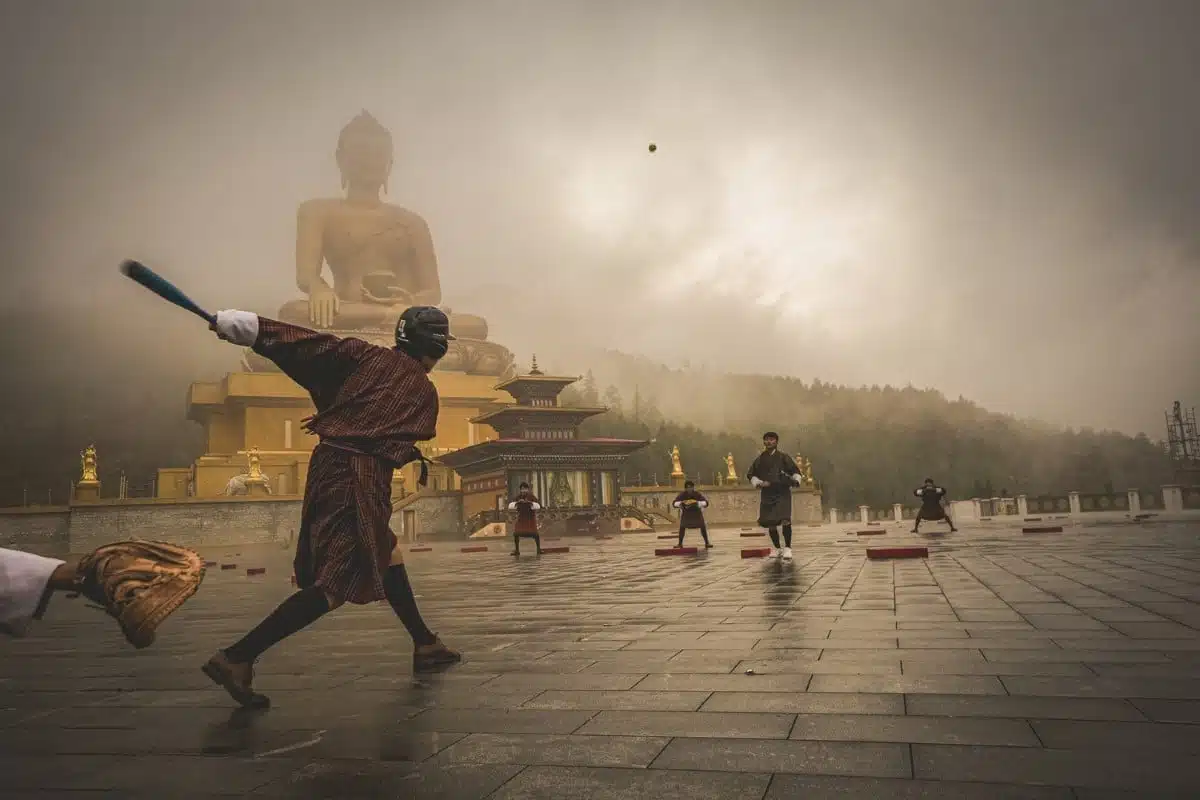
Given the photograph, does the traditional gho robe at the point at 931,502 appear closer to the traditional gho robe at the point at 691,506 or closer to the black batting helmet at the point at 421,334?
the traditional gho robe at the point at 691,506

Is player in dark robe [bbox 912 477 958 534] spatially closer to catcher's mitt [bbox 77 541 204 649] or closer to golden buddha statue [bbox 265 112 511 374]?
catcher's mitt [bbox 77 541 204 649]

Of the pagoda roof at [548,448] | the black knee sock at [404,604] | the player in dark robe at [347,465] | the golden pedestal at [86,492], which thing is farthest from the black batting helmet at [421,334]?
the golden pedestal at [86,492]

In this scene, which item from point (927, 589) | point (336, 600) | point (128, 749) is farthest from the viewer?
point (927, 589)

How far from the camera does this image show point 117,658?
4.68 meters

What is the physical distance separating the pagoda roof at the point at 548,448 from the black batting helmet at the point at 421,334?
24.8 meters

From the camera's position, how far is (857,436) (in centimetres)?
6356

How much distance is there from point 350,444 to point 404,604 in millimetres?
762

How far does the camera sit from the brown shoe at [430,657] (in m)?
3.85

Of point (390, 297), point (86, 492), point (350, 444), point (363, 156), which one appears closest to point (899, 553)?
point (350, 444)

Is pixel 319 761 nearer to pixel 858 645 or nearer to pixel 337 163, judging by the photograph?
pixel 858 645

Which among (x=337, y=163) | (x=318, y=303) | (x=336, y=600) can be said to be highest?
(x=337, y=163)

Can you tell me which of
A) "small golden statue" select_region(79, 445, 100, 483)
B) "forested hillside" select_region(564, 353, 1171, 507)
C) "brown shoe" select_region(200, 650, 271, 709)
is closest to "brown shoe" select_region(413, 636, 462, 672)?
"brown shoe" select_region(200, 650, 271, 709)

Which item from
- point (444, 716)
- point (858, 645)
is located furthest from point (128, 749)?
point (858, 645)

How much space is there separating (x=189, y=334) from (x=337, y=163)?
17.4 metres
